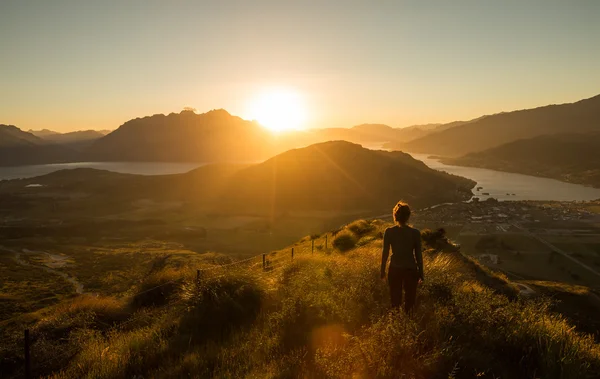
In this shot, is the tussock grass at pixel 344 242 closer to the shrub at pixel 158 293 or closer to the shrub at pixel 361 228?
the shrub at pixel 361 228

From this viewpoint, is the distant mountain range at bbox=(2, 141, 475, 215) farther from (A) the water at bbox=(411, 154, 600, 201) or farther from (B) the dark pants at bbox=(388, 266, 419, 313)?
(B) the dark pants at bbox=(388, 266, 419, 313)

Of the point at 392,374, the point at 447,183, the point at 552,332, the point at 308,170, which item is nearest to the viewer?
the point at 392,374

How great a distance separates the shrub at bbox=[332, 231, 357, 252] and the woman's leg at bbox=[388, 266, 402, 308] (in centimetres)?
1284

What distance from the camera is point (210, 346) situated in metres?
6.99

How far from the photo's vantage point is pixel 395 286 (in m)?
6.96

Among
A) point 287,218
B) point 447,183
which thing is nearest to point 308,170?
point 287,218

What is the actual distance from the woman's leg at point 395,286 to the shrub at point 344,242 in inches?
505

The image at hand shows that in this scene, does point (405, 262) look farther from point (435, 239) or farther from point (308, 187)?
point (308, 187)

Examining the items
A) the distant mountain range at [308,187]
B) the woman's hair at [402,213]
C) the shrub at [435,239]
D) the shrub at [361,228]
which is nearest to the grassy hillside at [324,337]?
the woman's hair at [402,213]

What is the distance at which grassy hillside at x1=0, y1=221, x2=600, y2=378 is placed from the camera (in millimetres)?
5219

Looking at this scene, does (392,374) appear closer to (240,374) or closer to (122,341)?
(240,374)

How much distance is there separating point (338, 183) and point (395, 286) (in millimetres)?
143757

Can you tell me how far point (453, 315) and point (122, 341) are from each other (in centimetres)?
656

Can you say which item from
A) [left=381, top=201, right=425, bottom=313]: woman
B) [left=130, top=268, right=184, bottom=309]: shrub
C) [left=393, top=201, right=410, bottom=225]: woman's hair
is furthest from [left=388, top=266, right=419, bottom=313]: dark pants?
[left=130, top=268, right=184, bottom=309]: shrub
